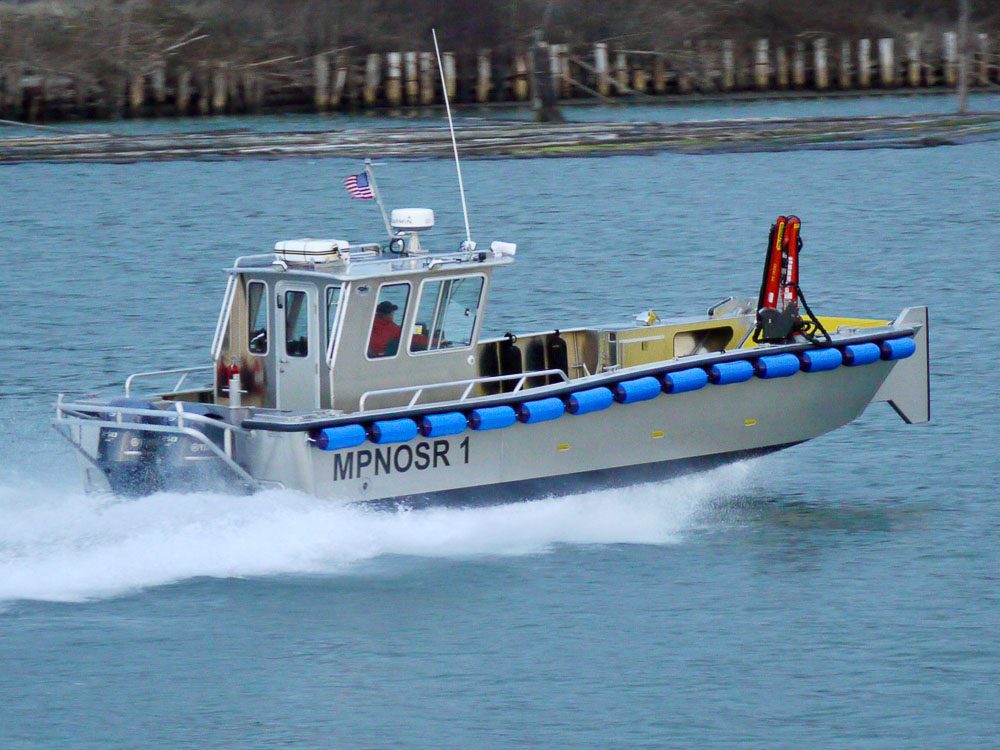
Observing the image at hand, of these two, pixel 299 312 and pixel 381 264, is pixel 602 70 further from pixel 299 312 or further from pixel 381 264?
pixel 299 312

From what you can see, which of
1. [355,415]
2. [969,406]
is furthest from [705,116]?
[355,415]

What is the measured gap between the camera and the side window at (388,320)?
1278 cm

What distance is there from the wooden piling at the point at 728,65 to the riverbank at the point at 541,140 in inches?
440

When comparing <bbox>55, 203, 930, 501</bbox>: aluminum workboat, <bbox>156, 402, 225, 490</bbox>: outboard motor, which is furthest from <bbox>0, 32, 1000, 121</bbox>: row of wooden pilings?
<bbox>156, 402, 225, 490</bbox>: outboard motor

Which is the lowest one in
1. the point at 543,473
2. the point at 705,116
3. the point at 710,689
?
the point at 710,689

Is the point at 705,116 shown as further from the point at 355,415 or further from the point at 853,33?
the point at 355,415

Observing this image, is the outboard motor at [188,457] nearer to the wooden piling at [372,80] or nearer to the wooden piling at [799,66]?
the wooden piling at [372,80]

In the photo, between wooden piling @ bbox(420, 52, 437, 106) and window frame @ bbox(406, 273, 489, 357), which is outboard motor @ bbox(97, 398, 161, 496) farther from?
wooden piling @ bbox(420, 52, 437, 106)

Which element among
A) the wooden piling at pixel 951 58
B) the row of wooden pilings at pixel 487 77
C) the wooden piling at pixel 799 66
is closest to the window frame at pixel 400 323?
the row of wooden pilings at pixel 487 77

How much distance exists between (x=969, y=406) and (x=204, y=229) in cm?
1796

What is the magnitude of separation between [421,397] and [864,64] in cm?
4714

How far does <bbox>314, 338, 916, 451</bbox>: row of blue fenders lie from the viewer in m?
12.1

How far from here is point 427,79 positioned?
55781 mm

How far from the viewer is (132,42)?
54.5 m
